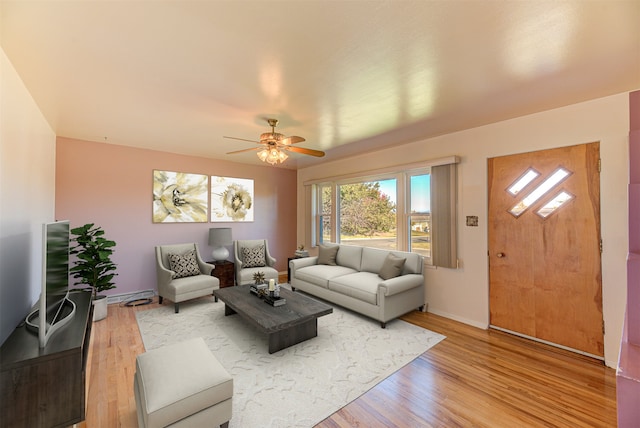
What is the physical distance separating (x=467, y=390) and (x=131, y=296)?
483 centimetres

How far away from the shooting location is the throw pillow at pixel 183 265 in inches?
169

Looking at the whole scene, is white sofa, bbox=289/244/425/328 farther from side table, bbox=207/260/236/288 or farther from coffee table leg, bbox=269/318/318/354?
side table, bbox=207/260/236/288

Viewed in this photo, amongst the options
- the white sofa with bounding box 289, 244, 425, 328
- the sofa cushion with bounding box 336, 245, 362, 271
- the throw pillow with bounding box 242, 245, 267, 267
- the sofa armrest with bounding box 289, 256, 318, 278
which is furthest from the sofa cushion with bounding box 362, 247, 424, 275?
the throw pillow with bounding box 242, 245, 267, 267

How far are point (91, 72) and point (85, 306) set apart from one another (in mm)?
2017

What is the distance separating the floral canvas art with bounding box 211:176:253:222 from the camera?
5379mm

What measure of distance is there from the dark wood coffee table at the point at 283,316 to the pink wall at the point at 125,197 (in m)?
2.05

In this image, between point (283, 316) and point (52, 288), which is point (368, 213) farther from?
point (52, 288)

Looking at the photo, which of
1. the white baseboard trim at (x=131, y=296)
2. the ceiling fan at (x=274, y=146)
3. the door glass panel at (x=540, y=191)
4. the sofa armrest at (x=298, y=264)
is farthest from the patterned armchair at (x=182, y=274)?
the door glass panel at (x=540, y=191)

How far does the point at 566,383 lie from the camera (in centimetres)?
234

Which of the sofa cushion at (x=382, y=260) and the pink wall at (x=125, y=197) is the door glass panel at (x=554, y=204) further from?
the pink wall at (x=125, y=197)

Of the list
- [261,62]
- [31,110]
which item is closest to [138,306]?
[31,110]

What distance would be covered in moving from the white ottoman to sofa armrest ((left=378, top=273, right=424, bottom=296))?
2.13 metres

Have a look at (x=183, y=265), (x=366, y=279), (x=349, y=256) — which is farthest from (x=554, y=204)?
(x=183, y=265)

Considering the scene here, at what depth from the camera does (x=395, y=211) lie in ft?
14.9
